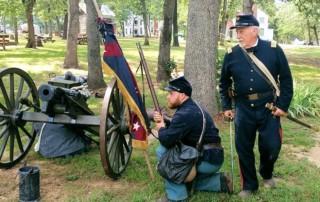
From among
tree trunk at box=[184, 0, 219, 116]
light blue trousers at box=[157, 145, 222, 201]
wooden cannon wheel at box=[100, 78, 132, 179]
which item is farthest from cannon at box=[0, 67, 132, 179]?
tree trunk at box=[184, 0, 219, 116]

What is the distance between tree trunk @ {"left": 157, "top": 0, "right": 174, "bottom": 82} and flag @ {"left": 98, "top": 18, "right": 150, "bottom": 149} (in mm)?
7359

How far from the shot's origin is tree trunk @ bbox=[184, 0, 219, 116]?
7594 mm

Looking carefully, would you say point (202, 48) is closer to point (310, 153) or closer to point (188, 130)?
point (310, 153)

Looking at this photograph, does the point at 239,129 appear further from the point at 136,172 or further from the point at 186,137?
the point at 136,172

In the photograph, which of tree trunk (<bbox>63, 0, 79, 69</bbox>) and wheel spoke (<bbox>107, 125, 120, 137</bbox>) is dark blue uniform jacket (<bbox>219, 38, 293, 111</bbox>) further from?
tree trunk (<bbox>63, 0, 79, 69</bbox>)

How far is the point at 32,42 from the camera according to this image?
88.6 feet

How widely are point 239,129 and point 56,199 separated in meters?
2.20

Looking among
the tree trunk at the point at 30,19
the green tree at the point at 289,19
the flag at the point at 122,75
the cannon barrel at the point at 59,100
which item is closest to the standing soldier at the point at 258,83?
the flag at the point at 122,75

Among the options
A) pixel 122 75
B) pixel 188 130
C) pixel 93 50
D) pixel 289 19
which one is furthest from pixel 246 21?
pixel 289 19

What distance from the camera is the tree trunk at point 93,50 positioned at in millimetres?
10742

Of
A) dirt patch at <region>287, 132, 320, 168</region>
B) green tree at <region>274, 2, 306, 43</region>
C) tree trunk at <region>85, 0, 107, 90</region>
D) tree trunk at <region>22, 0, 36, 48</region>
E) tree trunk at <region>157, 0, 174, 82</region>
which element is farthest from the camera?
green tree at <region>274, 2, 306, 43</region>

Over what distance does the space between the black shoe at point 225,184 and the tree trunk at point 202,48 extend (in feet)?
10.9

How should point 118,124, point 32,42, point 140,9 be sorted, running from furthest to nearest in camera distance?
1. point 140,9
2. point 32,42
3. point 118,124

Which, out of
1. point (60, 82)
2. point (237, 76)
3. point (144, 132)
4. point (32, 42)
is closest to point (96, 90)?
point (60, 82)
